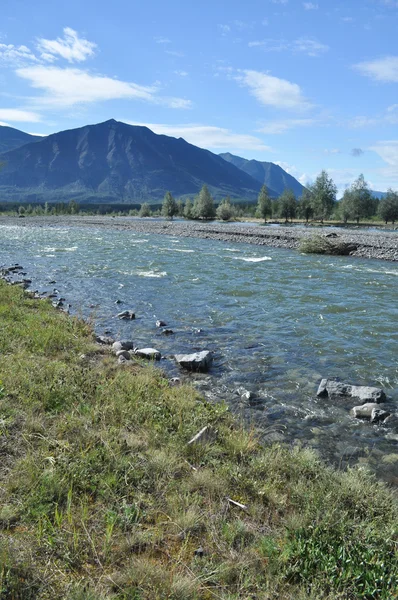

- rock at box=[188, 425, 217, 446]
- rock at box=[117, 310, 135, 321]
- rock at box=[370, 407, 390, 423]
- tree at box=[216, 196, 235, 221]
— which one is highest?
tree at box=[216, 196, 235, 221]

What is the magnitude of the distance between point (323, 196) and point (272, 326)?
128 meters

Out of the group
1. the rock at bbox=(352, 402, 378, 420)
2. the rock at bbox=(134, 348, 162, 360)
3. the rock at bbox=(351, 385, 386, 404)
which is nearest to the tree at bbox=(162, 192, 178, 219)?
the rock at bbox=(134, 348, 162, 360)

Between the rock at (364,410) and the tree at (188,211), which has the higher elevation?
the tree at (188,211)

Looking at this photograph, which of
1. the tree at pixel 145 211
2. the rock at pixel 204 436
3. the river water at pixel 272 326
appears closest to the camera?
the rock at pixel 204 436

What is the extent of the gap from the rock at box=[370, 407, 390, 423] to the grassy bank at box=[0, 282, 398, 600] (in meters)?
2.46

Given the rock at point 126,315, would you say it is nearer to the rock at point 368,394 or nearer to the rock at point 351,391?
the rock at point 351,391

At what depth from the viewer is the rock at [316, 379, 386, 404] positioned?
9.15m

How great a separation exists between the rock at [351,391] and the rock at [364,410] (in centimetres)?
45

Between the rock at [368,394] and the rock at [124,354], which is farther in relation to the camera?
the rock at [124,354]

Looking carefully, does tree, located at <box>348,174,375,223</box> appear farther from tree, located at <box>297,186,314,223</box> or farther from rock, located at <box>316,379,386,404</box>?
rock, located at <box>316,379,386,404</box>

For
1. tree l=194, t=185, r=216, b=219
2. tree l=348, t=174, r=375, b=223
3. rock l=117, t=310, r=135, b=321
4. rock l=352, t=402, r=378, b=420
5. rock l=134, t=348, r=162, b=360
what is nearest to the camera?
rock l=352, t=402, r=378, b=420

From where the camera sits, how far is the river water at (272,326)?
8172mm

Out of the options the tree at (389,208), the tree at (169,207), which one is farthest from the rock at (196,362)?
the tree at (169,207)

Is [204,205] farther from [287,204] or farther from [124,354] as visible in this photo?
[124,354]
